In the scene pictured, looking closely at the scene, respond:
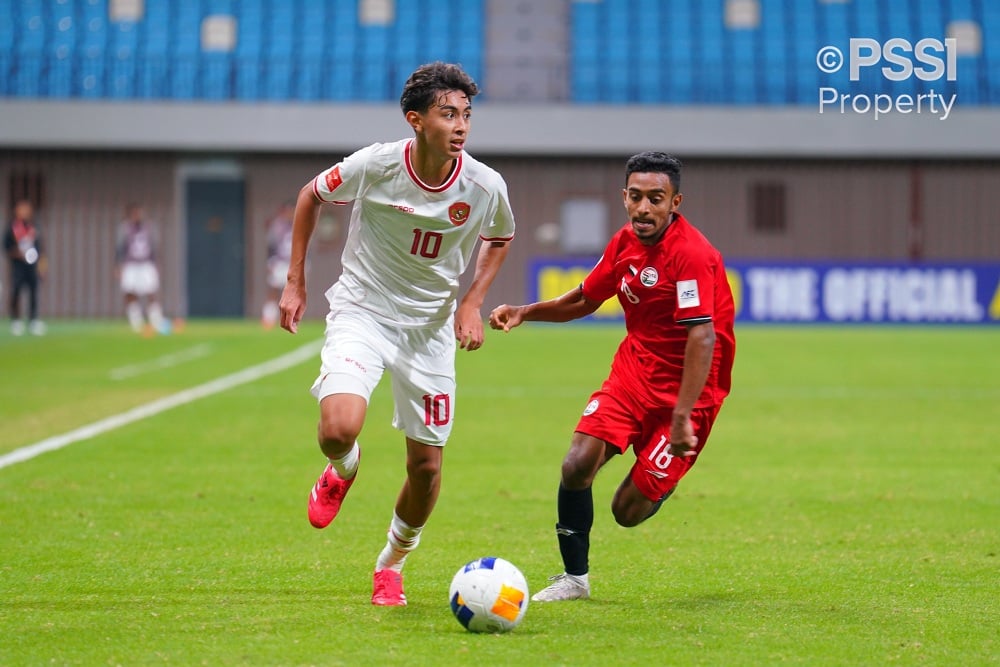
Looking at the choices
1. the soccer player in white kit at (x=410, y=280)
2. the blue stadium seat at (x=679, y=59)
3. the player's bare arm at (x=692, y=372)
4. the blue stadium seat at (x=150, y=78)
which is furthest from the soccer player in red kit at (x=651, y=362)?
the blue stadium seat at (x=150, y=78)

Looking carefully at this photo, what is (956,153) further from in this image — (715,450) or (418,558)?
(418,558)

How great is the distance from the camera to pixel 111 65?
33.4m

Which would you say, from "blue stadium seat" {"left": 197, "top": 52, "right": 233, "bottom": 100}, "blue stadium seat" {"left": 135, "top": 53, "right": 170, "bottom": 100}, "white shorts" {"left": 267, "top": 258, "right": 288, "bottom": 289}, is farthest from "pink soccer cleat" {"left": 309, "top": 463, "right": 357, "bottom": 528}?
"blue stadium seat" {"left": 135, "top": 53, "right": 170, "bottom": 100}

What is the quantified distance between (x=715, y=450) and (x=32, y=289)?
18875 millimetres

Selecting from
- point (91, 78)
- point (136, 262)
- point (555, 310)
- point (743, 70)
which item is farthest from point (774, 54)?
point (555, 310)

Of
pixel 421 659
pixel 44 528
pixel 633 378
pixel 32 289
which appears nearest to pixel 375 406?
pixel 44 528

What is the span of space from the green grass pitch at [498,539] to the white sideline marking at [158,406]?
0.58ft

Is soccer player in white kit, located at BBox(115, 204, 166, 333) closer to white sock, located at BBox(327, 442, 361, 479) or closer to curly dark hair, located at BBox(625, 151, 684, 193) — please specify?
white sock, located at BBox(327, 442, 361, 479)

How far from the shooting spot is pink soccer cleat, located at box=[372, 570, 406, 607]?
5.83 meters

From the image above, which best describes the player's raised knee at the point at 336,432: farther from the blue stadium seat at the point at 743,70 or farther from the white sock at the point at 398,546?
the blue stadium seat at the point at 743,70

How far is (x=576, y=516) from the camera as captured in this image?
615 cm

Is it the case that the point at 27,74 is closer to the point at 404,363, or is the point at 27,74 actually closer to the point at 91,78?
the point at 91,78

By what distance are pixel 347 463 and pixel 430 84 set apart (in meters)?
1.56

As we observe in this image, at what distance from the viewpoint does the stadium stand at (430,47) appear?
109 feet
